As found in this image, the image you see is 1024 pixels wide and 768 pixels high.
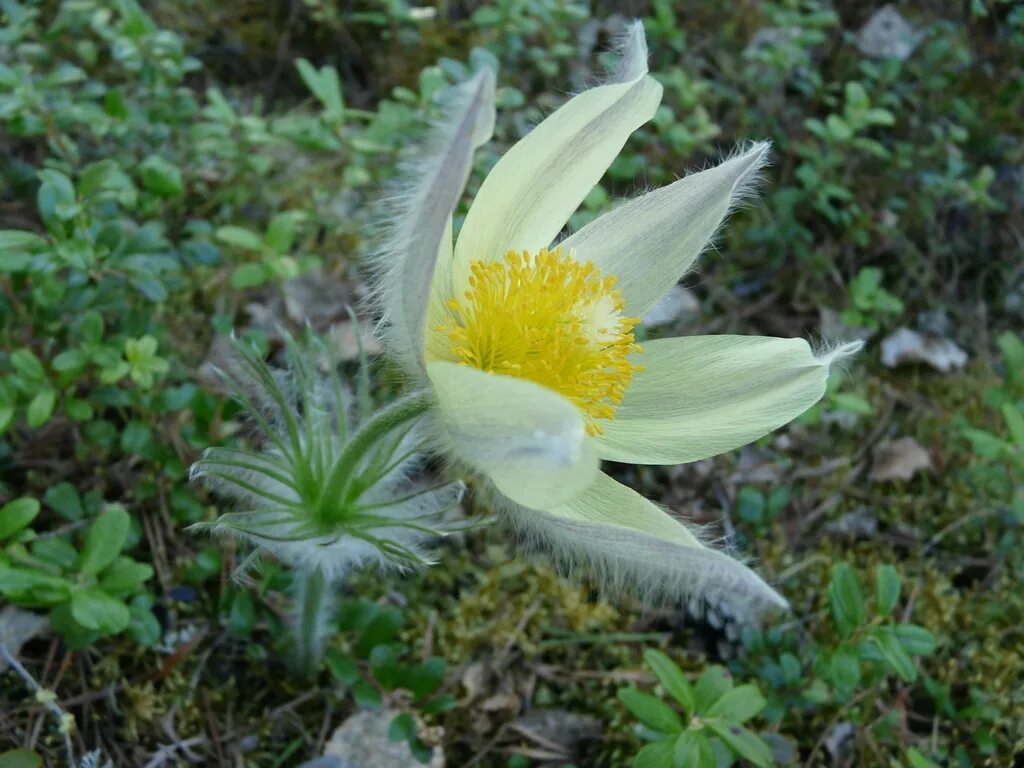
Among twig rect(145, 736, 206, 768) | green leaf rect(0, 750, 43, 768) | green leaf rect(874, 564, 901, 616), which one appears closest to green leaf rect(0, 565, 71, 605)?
green leaf rect(0, 750, 43, 768)

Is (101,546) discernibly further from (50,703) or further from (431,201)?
(431,201)

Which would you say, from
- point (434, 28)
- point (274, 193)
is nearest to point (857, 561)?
point (274, 193)

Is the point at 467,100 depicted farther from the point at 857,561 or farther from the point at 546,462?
the point at 857,561

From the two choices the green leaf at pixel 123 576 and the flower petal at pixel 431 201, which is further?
the green leaf at pixel 123 576

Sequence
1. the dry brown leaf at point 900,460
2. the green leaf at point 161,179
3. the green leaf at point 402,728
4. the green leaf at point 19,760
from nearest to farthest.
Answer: the green leaf at point 19,760 < the green leaf at point 402,728 < the green leaf at point 161,179 < the dry brown leaf at point 900,460

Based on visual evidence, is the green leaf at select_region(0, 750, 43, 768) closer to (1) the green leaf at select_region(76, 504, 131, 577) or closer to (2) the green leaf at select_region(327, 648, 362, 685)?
(1) the green leaf at select_region(76, 504, 131, 577)

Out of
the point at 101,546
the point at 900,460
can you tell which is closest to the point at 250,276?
the point at 101,546

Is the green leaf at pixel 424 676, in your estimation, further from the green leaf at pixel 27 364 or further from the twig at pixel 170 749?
the green leaf at pixel 27 364

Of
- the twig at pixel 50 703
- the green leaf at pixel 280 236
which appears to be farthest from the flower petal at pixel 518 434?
the green leaf at pixel 280 236
